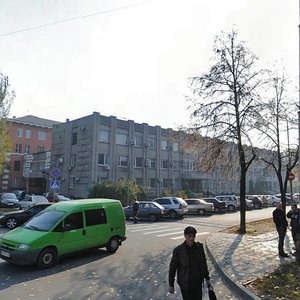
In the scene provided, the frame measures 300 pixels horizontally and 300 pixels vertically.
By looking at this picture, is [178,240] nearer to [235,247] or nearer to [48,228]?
[235,247]

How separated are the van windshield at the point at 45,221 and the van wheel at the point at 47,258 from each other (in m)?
0.67

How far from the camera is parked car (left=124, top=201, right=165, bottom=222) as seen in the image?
25.4 m

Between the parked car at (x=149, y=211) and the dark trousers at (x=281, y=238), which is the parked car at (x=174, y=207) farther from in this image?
the dark trousers at (x=281, y=238)

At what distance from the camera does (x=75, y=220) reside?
1079 cm

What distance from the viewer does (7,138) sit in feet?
109

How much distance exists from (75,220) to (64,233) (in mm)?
653

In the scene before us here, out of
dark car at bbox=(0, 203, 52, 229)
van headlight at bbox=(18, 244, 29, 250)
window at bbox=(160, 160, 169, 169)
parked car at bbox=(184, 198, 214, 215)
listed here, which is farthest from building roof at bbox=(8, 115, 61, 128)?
van headlight at bbox=(18, 244, 29, 250)

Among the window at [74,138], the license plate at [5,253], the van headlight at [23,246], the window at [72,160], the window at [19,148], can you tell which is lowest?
the license plate at [5,253]

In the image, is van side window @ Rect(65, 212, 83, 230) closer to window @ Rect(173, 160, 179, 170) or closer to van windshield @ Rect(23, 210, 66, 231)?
van windshield @ Rect(23, 210, 66, 231)

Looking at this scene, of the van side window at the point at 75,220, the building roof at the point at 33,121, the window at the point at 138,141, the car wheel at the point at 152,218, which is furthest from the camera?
the building roof at the point at 33,121

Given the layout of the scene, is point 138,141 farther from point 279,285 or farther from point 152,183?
point 279,285

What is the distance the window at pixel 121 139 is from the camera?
44.7 metres

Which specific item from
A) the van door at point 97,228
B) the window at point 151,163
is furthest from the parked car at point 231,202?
the van door at point 97,228

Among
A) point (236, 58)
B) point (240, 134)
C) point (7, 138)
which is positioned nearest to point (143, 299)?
point (240, 134)
